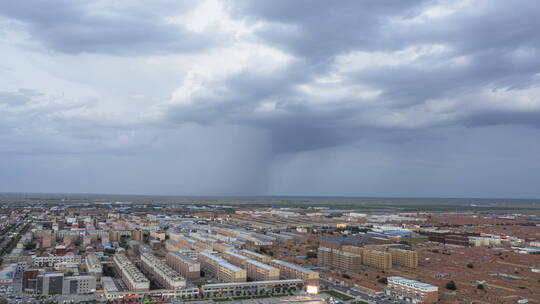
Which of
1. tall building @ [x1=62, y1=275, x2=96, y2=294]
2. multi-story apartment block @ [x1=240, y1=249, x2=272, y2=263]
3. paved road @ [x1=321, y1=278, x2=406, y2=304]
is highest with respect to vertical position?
multi-story apartment block @ [x1=240, y1=249, x2=272, y2=263]

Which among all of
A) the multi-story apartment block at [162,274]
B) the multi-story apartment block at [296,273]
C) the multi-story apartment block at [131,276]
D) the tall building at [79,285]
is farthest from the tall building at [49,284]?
the multi-story apartment block at [296,273]

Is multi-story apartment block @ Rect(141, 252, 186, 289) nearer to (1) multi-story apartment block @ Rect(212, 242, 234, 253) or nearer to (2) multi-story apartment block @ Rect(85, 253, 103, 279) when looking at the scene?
(2) multi-story apartment block @ Rect(85, 253, 103, 279)

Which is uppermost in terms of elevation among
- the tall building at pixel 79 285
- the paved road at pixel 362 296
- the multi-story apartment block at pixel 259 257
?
the multi-story apartment block at pixel 259 257

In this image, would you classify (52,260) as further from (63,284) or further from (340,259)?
(340,259)

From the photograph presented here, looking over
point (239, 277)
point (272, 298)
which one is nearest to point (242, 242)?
point (239, 277)

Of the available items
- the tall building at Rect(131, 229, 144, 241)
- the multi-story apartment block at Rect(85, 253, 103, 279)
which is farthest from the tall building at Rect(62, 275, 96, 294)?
the tall building at Rect(131, 229, 144, 241)

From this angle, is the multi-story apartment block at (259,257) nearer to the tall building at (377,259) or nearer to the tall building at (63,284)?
the tall building at (377,259)

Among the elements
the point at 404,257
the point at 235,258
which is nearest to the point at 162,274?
the point at 235,258
